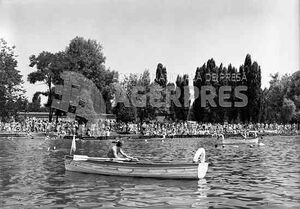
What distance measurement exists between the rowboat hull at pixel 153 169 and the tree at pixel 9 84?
190 feet

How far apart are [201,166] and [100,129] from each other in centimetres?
6101

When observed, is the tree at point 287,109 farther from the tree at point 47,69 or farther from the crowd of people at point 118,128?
the tree at point 47,69

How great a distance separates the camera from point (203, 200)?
70.8 feet

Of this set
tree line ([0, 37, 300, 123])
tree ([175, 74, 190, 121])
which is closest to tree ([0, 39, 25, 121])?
tree line ([0, 37, 300, 123])

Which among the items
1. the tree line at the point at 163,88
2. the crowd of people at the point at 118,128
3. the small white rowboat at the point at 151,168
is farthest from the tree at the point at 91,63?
the small white rowboat at the point at 151,168

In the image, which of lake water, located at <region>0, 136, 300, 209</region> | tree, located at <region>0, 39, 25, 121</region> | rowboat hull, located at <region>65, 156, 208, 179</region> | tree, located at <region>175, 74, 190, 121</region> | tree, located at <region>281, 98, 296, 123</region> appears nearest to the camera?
lake water, located at <region>0, 136, 300, 209</region>

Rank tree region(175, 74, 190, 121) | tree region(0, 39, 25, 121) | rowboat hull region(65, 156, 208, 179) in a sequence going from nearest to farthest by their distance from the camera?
rowboat hull region(65, 156, 208, 179) → tree region(0, 39, 25, 121) → tree region(175, 74, 190, 121)

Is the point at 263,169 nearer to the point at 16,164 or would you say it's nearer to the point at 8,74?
the point at 16,164

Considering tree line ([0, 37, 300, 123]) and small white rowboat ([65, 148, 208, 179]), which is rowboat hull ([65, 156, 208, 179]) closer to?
small white rowboat ([65, 148, 208, 179])

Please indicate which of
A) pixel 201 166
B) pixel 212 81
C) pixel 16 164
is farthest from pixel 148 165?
pixel 212 81

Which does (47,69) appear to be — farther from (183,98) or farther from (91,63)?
(183,98)

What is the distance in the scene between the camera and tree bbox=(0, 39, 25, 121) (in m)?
83.8

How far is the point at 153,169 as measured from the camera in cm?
2816

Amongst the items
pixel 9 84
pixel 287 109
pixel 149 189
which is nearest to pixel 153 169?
pixel 149 189
